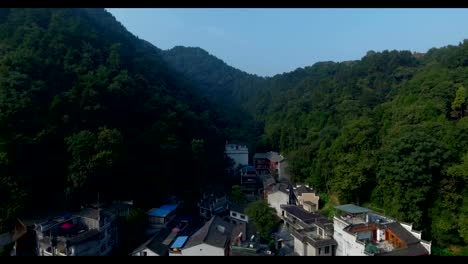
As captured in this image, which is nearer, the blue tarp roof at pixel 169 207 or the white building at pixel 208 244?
the white building at pixel 208 244

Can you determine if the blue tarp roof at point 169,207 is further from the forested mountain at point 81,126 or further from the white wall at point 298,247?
the white wall at point 298,247

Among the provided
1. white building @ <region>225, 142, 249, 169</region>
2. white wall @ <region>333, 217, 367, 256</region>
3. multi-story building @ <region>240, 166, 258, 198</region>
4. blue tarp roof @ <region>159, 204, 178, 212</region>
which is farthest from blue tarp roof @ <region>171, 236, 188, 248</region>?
white building @ <region>225, 142, 249, 169</region>

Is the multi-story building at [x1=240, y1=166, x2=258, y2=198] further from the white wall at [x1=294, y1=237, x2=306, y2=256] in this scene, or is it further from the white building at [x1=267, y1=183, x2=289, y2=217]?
the white wall at [x1=294, y1=237, x2=306, y2=256]

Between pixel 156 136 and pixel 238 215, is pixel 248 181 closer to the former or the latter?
pixel 238 215

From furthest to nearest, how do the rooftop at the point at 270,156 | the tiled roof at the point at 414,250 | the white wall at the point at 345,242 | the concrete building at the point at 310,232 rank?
the rooftop at the point at 270,156 → the concrete building at the point at 310,232 → the white wall at the point at 345,242 → the tiled roof at the point at 414,250

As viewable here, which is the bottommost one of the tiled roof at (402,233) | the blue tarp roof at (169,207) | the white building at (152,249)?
the white building at (152,249)

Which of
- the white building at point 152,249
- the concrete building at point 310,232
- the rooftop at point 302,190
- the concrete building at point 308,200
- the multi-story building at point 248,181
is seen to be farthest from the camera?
the multi-story building at point 248,181

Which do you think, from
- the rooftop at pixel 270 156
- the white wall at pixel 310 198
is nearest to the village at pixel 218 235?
the white wall at pixel 310 198
